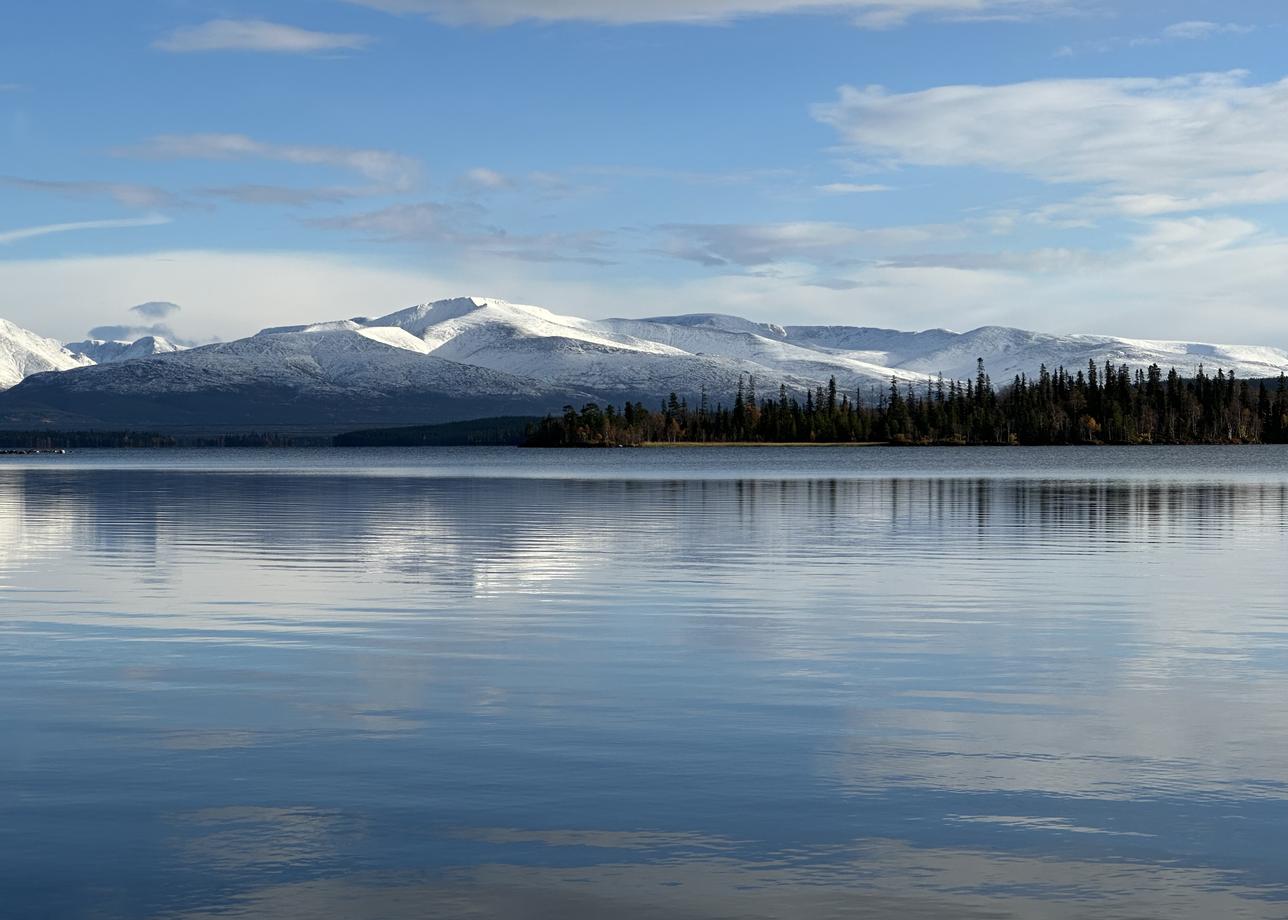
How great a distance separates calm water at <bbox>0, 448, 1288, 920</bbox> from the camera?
50.3 ft

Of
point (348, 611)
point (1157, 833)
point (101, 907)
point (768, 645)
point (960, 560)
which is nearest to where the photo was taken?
point (101, 907)

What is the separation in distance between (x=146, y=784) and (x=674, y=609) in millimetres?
20106

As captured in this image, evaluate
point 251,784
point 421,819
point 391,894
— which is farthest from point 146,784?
point 391,894

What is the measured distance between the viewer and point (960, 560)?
174 ft

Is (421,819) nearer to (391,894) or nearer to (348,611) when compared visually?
(391,894)

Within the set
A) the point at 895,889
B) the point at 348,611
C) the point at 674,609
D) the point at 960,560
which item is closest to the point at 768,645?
the point at 674,609

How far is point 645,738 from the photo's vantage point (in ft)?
72.6

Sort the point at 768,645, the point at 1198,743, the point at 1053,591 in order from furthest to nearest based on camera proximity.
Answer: the point at 1053,591
the point at 768,645
the point at 1198,743

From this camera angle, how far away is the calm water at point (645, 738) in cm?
1533

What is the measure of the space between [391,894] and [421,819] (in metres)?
2.58

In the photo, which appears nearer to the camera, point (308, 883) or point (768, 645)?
point (308, 883)

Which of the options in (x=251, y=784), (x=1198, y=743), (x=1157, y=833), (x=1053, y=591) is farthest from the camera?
(x=1053, y=591)

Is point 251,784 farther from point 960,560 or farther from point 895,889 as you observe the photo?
point 960,560

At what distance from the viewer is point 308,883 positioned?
15.2 meters
